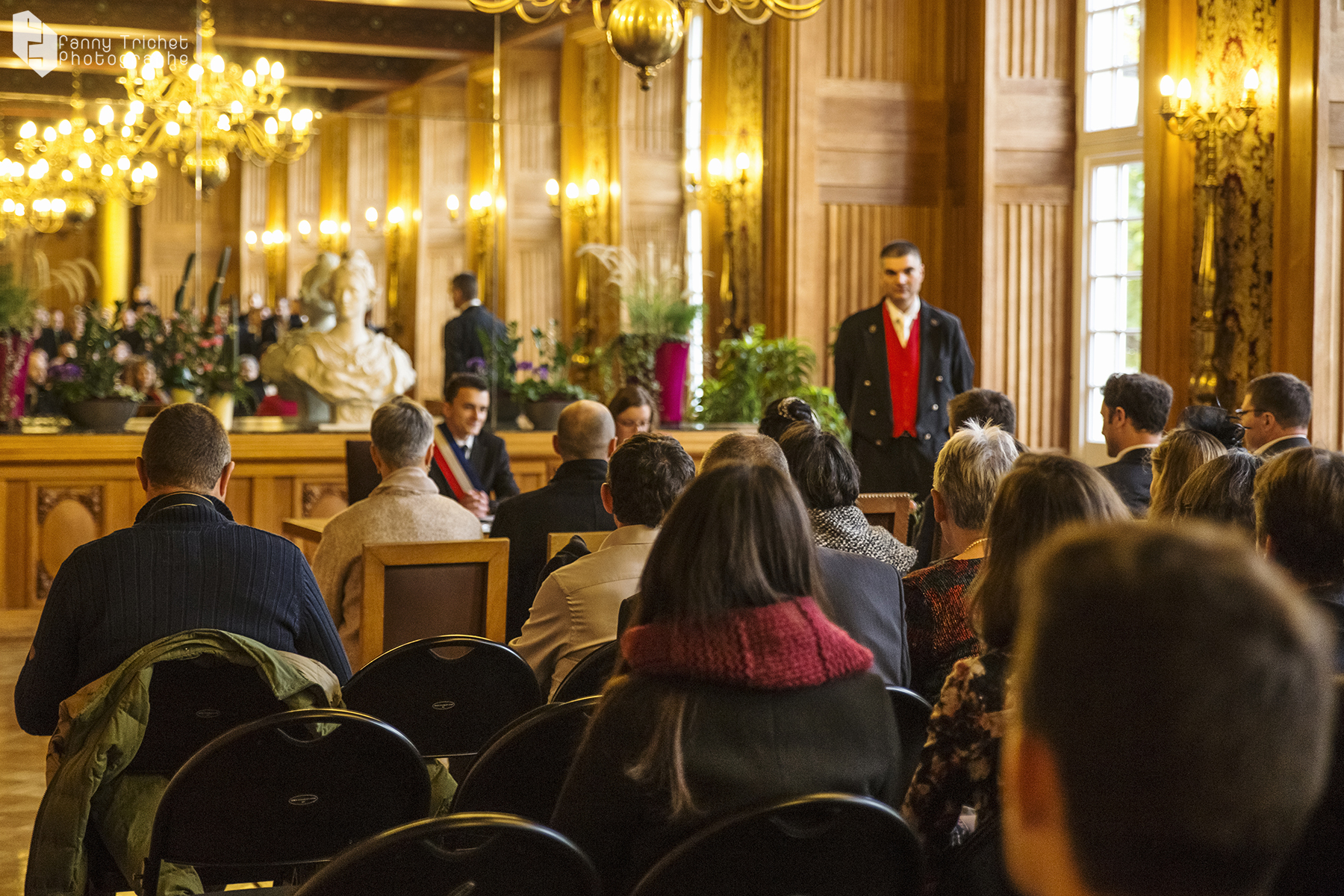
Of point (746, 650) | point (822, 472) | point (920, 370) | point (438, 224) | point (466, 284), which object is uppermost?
point (438, 224)

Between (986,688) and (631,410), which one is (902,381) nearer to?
(631,410)

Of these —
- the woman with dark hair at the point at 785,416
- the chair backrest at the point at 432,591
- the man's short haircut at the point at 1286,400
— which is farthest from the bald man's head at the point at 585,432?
the man's short haircut at the point at 1286,400

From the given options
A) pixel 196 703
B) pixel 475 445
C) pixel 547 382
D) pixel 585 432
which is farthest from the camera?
pixel 547 382

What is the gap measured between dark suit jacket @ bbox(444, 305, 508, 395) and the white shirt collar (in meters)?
2.79

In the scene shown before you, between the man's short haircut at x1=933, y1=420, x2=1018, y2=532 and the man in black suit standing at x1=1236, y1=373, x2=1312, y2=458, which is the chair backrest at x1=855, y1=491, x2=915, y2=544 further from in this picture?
the man's short haircut at x1=933, y1=420, x2=1018, y2=532

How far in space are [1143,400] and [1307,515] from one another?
2.24 metres

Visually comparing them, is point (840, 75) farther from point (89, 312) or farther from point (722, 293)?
point (89, 312)

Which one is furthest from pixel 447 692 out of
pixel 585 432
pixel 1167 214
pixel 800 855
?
pixel 1167 214

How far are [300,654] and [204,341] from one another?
517 centimetres

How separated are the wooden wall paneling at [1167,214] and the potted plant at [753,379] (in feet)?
5.92

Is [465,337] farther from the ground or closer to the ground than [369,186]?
closer to the ground

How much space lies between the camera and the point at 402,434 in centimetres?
385

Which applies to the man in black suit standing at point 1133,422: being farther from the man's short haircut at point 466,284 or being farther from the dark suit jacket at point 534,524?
the man's short haircut at point 466,284

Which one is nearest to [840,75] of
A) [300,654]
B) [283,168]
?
[283,168]
